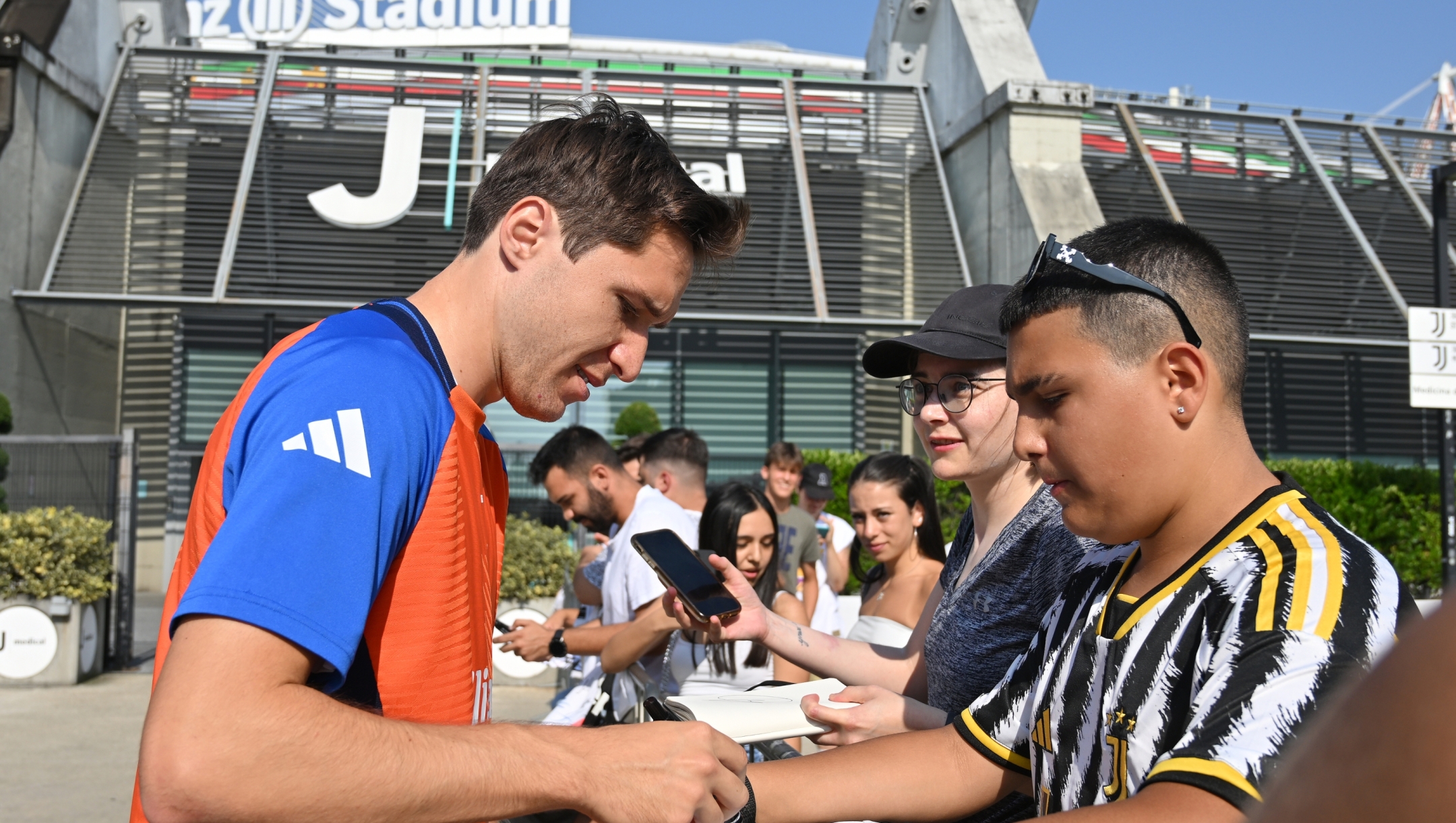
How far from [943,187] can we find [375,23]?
10.4 m

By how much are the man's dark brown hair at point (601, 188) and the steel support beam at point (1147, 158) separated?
13.6 m

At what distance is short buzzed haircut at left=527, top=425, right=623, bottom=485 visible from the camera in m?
5.80

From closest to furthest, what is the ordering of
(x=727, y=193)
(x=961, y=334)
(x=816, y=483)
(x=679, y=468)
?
(x=961, y=334) < (x=679, y=468) < (x=816, y=483) < (x=727, y=193)

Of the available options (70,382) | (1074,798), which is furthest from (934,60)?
(1074,798)

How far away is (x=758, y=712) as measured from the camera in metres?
2.34

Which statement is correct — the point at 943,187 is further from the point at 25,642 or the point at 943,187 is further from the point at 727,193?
the point at 25,642

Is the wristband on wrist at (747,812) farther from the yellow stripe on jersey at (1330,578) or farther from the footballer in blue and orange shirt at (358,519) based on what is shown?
the yellow stripe on jersey at (1330,578)

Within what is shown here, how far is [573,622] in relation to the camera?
658cm

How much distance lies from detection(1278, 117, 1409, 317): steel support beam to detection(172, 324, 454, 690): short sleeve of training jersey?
50.0 ft

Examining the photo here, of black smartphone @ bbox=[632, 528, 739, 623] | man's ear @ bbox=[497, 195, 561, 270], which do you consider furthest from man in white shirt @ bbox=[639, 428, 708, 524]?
man's ear @ bbox=[497, 195, 561, 270]

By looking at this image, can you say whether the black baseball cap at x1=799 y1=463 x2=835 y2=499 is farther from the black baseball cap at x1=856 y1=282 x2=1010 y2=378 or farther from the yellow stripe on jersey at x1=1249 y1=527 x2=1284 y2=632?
the yellow stripe on jersey at x1=1249 y1=527 x2=1284 y2=632

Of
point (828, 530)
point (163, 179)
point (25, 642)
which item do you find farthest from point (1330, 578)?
point (163, 179)

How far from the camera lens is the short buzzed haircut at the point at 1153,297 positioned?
1595mm

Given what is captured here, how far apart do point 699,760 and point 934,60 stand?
16653 mm
